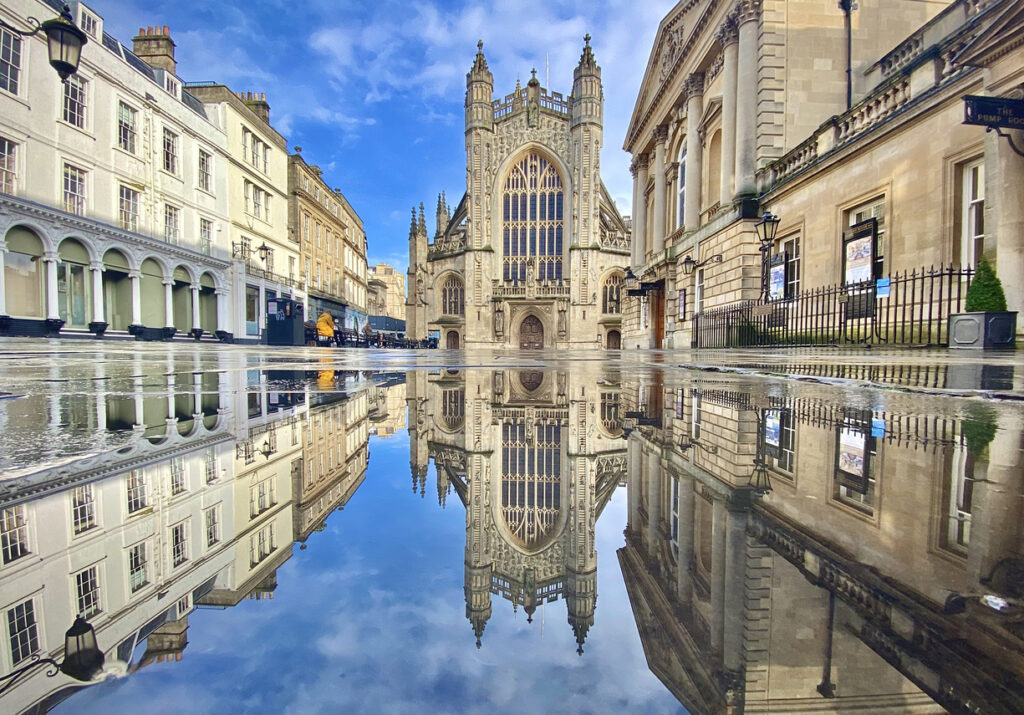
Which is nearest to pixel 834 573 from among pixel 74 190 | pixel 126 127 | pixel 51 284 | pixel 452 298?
pixel 51 284

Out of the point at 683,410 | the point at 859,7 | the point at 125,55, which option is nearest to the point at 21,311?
the point at 125,55

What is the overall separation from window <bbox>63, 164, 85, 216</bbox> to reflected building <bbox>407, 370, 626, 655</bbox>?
19.5m

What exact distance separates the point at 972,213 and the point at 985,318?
278cm

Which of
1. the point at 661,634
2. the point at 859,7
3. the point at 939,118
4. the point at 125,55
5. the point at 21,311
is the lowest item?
the point at 661,634

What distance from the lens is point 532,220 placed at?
37.0 m

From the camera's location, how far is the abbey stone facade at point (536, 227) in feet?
115

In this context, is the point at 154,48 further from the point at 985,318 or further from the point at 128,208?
the point at 985,318

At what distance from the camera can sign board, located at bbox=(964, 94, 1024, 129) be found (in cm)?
645

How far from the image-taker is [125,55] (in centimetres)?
1803

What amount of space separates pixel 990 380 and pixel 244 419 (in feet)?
13.2

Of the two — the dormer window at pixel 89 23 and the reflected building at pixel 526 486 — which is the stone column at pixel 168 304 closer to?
the dormer window at pixel 89 23

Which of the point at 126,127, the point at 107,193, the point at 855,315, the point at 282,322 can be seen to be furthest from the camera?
the point at 282,322

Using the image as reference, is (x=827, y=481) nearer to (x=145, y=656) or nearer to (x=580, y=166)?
(x=145, y=656)

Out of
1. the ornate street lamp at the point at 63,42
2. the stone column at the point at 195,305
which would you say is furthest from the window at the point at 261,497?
the stone column at the point at 195,305
